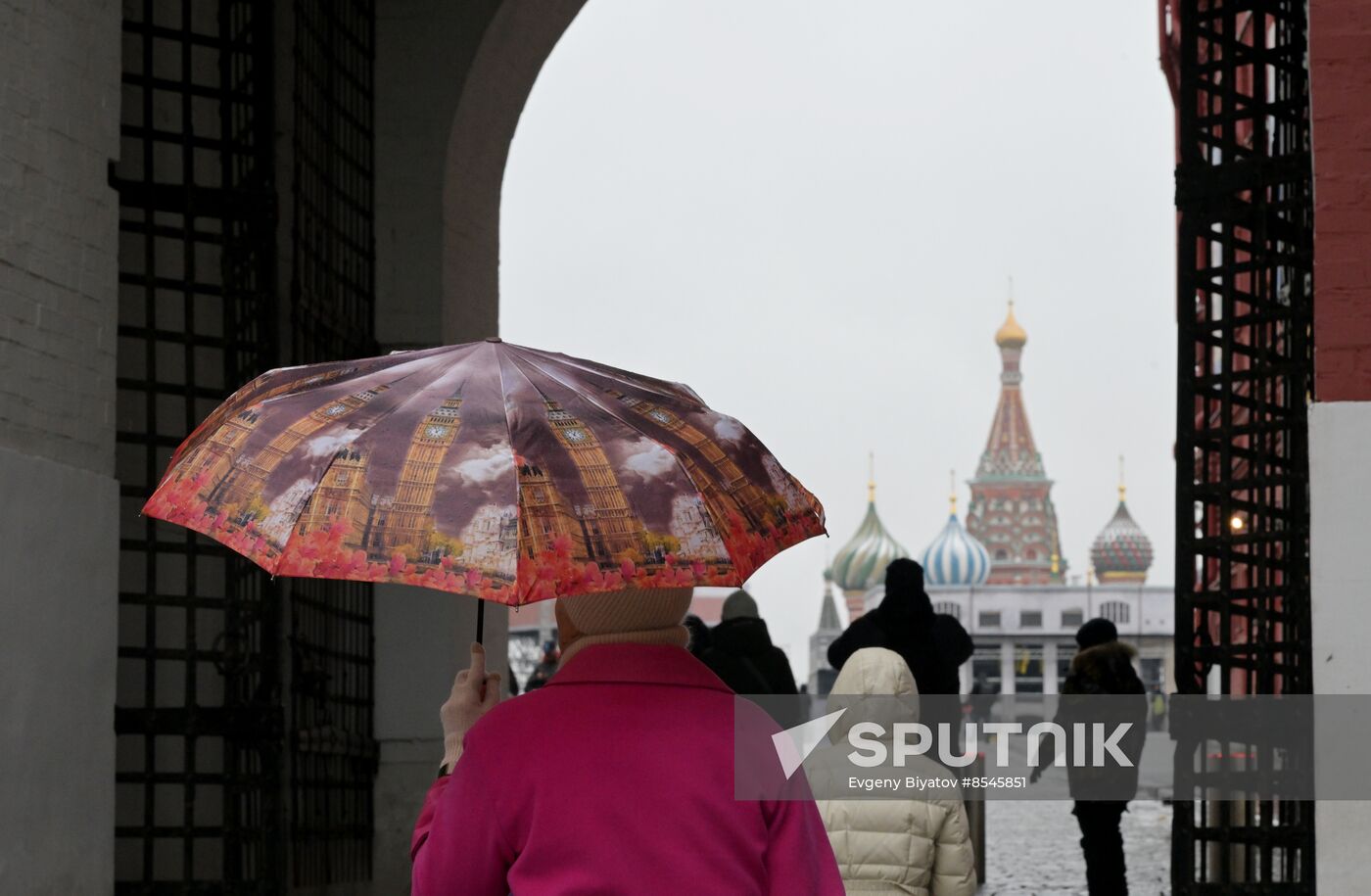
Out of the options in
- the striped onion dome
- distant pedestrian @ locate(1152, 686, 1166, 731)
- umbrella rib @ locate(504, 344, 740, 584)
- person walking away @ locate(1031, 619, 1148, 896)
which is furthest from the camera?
the striped onion dome

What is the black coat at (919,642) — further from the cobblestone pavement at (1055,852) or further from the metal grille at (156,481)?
the cobblestone pavement at (1055,852)

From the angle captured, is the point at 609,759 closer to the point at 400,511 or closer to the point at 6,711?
the point at 400,511

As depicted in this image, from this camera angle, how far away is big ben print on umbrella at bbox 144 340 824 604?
3396mm

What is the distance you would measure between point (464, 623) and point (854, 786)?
7447mm

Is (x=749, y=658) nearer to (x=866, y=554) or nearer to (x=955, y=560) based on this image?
(x=955, y=560)

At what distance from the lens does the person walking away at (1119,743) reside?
35.0ft

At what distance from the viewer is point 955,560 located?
4973 inches

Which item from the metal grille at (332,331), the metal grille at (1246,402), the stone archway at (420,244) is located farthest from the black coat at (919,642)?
the stone archway at (420,244)

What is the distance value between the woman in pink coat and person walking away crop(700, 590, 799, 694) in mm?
6796

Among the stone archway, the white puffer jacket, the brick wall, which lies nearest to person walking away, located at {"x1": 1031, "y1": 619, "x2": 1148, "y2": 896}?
the stone archway

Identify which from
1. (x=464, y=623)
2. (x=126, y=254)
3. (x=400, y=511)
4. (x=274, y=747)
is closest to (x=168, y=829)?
(x=274, y=747)

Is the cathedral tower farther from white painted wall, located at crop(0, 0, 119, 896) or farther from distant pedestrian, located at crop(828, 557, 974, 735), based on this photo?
white painted wall, located at crop(0, 0, 119, 896)

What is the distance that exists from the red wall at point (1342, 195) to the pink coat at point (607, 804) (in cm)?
547

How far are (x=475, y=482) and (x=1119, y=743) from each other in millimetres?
8593
